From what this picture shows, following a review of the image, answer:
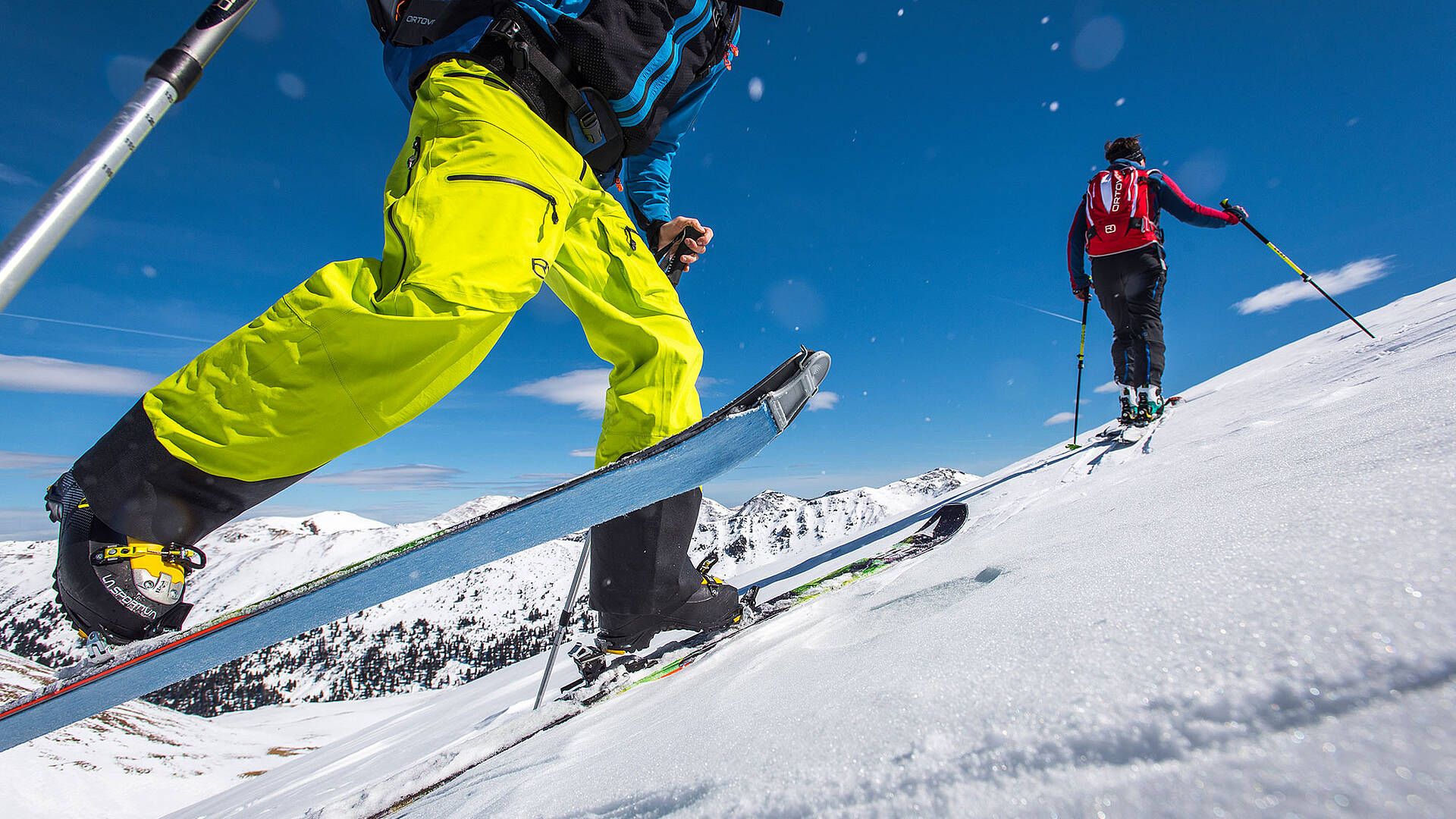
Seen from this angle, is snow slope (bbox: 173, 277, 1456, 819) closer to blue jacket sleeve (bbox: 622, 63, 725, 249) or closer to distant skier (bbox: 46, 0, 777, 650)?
distant skier (bbox: 46, 0, 777, 650)

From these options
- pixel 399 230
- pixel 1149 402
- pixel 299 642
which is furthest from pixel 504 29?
pixel 299 642

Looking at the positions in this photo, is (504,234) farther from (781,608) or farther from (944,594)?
(781,608)

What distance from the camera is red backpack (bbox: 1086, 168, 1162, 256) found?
191 inches

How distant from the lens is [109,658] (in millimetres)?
1399

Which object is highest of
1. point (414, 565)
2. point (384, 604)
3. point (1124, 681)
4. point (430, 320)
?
point (430, 320)

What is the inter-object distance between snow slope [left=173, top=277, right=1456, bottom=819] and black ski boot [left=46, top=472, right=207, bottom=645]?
2.84 feet

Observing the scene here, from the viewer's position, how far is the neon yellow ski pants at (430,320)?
46.4 inches

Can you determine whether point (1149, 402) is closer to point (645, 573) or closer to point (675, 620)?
point (675, 620)

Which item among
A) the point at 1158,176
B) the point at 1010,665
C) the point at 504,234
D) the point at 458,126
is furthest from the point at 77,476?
the point at 1158,176

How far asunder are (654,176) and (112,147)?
5.88ft

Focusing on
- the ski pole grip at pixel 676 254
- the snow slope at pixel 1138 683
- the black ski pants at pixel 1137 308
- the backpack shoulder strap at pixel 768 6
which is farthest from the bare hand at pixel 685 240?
the black ski pants at pixel 1137 308

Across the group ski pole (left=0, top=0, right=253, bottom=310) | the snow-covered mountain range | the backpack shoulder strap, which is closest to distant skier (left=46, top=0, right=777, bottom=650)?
the backpack shoulder strap

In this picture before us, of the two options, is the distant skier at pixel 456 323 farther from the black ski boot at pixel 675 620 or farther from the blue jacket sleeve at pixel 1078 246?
the blue jacket sleeve at pixel 1078 246

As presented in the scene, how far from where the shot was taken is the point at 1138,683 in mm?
474
